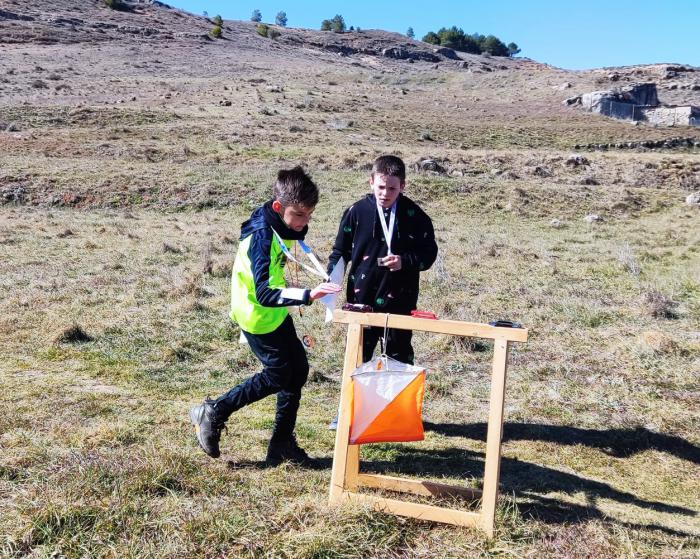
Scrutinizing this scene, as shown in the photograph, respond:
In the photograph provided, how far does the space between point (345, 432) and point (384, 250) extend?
1.72 m

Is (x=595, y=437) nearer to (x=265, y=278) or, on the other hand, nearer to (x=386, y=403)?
(x=386, y=403)

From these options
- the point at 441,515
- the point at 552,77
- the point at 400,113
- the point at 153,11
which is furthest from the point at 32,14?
the point at 441,515

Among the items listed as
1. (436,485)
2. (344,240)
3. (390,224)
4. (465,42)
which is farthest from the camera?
(465,42)

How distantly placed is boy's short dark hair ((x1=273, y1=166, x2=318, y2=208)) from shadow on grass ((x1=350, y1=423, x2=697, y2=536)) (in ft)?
6.44

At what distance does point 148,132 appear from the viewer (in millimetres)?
29703

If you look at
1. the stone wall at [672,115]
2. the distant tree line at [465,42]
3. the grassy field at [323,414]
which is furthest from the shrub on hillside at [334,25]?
the grassy field at [323,414]

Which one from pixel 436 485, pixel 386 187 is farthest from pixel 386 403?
pixel 386 187

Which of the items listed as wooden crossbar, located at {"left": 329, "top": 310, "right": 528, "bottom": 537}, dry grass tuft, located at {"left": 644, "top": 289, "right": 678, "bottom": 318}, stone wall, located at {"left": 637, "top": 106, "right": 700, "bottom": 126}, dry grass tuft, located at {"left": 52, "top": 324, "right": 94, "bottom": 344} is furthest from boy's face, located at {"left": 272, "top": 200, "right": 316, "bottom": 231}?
stone wall, located at {"left": 637, "top": 106, "right": 700, "bottom": 126}

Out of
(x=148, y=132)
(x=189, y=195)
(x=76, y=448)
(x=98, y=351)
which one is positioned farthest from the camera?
(x=148, y=132)

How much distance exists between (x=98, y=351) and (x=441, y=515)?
4.76 metres

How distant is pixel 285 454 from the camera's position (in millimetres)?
4242

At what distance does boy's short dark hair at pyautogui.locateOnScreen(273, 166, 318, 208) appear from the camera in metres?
3.70

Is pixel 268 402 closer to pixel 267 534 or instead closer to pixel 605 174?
pixel 267 534

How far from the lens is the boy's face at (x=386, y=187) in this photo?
4.47m
